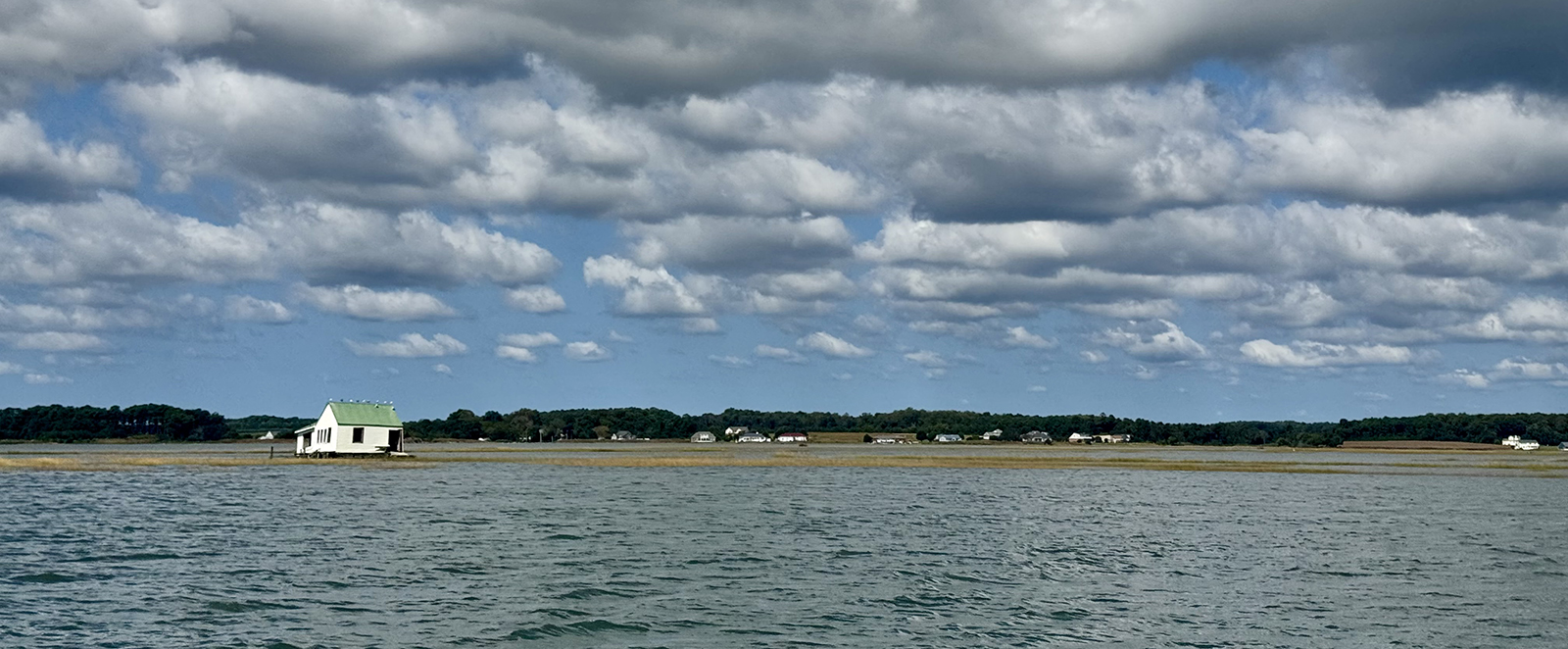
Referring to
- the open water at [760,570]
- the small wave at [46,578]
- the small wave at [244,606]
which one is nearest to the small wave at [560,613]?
the open water at [760,570]

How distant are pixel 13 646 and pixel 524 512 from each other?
33877 mm

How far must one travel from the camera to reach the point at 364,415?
11944 centimetres

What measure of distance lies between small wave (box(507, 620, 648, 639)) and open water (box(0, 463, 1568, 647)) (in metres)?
0.12

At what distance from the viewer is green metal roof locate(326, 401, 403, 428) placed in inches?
4636

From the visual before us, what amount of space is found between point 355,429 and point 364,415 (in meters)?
1.79

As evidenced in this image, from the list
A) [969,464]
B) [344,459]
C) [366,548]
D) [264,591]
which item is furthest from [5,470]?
[969,464]

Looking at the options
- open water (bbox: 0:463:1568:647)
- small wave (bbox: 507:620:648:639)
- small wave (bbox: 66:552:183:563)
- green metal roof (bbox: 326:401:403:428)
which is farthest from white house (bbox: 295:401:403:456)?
small wave (bbox: 507:620:648:639)

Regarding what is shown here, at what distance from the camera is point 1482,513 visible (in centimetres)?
6756

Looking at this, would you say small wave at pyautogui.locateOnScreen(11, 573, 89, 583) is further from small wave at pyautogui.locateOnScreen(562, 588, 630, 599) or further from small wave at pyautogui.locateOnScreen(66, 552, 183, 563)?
small wave at pyautogui.locateOnScreen(562, 588, 630, 599)

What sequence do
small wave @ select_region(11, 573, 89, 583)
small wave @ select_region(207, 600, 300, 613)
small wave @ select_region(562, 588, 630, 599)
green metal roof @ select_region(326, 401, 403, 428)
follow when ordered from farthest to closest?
green metal roof @ select_region(326, 401, 403, 428), small wave @ select_region(11, 573, 89, 583), small wave @ select_region(562, 588, 630, 599), small wave @ select_region(207, 600, 300, 613)

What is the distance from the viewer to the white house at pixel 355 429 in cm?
11794

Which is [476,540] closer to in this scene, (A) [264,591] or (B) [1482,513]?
(A) [264,591]

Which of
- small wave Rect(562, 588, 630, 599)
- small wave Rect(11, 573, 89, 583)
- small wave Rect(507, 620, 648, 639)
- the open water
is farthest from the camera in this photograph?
small wave Rect(11, 573, 89, 583)

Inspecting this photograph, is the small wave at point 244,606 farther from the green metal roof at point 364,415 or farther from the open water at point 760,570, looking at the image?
the green metal roof at point 364,415
